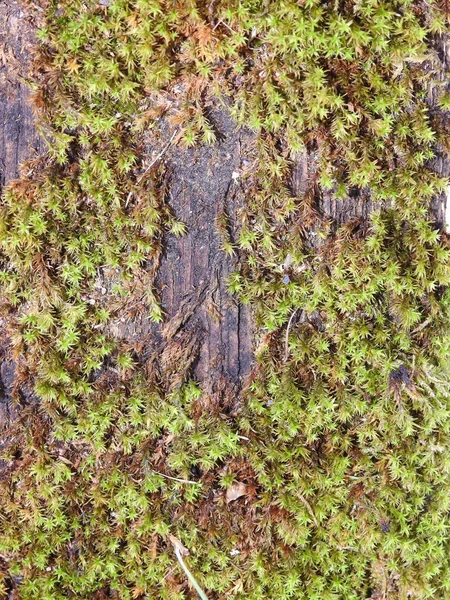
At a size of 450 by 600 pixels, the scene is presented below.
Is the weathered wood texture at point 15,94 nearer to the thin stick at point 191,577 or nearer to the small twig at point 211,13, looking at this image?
the small twig at point 211,13

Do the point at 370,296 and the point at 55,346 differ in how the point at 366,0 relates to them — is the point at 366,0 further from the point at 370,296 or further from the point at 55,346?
the point at 55,346

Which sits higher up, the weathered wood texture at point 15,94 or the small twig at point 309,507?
the weathered wood texture at point 15,94

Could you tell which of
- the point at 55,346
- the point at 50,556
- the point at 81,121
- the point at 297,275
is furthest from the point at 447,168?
the point at 50,556

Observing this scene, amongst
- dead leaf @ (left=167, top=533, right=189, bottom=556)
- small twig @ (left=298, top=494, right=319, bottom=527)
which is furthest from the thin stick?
small twig @ (left=298, top=494, right=319, bottom=527)

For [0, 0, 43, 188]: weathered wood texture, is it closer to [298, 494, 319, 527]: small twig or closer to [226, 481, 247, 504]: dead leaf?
[226, 481, 247, 504]: dead leaf

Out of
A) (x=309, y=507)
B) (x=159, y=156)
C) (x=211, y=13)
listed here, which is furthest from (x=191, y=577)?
(x=211, y=13)

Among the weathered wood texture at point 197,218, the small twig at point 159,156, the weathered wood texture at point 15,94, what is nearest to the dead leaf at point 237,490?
the weathered wood texture at point 197,218

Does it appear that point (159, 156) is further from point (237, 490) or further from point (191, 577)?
point (191, 577)

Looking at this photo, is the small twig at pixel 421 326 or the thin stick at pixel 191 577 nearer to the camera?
the thin stick at pixel 191 577
